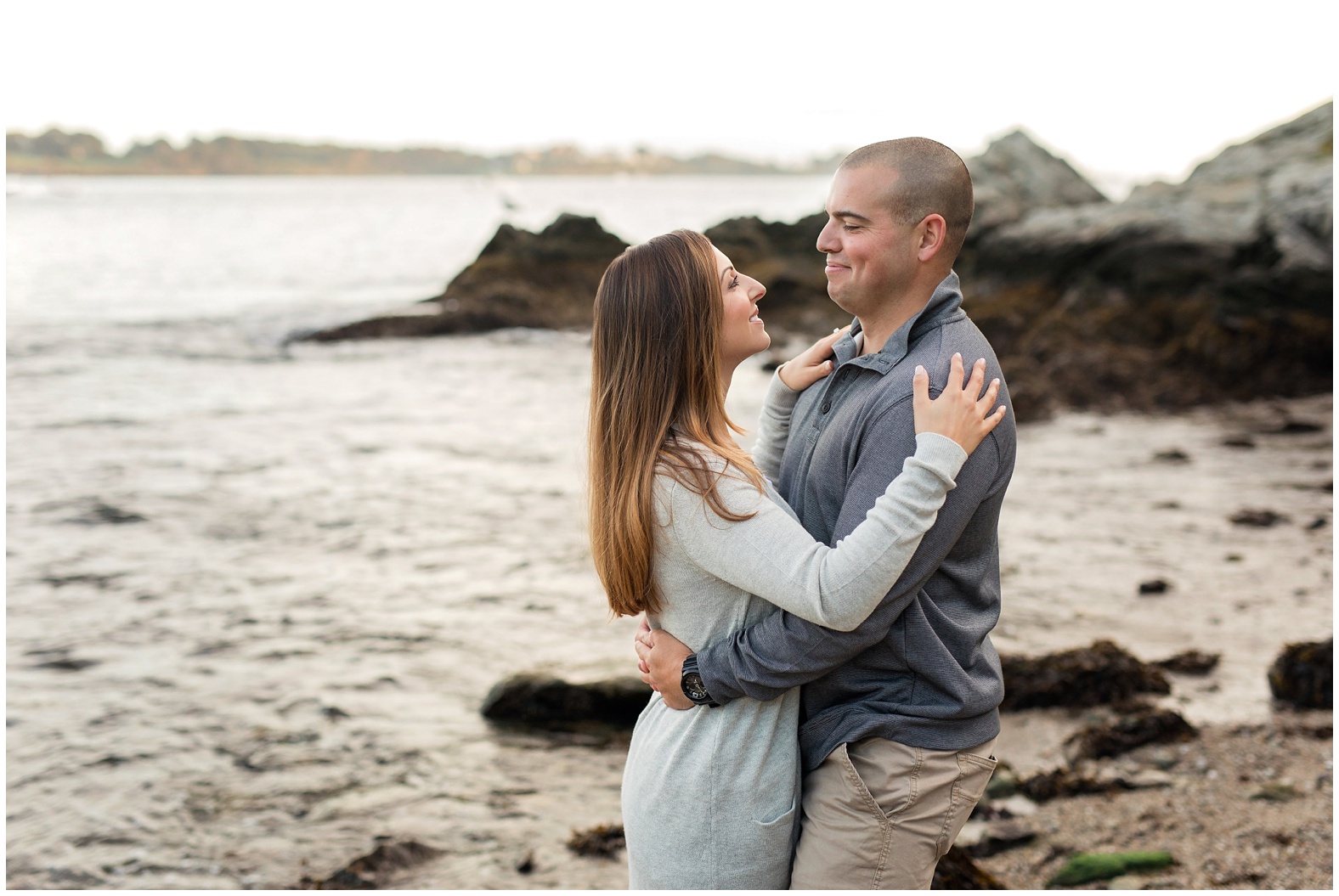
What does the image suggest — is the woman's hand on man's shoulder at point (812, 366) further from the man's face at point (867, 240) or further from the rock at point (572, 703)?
the rock at point (572, 703)

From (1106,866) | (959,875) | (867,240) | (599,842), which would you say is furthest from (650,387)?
(599,842)

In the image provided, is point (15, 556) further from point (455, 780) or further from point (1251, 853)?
point (1251, 853)

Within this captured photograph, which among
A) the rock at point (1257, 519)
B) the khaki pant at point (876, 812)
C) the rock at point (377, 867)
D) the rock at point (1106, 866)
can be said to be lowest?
the rock at point (377, 867)

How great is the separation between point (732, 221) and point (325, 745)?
76.7 ft

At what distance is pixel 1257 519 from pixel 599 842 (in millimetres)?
7933

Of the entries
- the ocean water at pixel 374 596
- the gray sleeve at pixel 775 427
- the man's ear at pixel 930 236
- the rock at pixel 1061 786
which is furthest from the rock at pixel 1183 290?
the man's ear at pixel 930 236

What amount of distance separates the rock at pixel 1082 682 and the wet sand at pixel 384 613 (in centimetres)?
14

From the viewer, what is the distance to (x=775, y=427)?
3.41m

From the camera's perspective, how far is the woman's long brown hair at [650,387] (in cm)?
278

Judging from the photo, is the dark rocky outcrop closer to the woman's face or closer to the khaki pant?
the woman's face

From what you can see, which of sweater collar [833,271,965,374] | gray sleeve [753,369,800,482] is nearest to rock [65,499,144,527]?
gray sleeve [753,369,800,482]

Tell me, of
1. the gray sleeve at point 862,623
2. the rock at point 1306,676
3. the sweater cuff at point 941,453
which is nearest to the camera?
the sweater cuff at point 941,453

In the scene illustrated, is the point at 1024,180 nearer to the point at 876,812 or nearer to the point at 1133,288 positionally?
the point at 1133,288

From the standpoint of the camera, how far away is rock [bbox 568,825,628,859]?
5.64m
